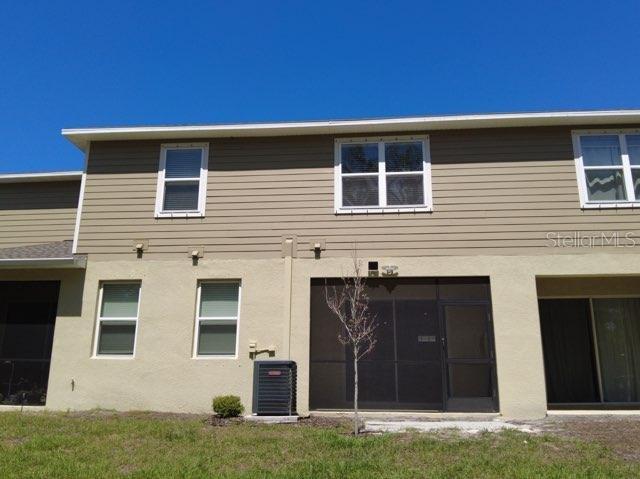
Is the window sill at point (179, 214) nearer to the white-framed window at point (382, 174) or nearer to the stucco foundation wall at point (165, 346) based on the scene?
the stucco foundation wall at point (165, 346)

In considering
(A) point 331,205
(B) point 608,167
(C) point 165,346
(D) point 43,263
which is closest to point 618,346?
(B) point 608,167

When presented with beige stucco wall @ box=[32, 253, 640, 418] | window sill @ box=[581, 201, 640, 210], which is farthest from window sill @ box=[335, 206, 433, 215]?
window sill @ box=[581, 201, 640, 210]

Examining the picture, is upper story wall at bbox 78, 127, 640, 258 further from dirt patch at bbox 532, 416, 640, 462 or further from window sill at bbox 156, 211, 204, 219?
dirt patch at bbox 532, 416, 640, 462

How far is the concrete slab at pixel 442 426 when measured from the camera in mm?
8906

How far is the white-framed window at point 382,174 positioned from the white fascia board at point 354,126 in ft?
1.12

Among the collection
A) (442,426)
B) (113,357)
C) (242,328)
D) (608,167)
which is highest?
(608,167)

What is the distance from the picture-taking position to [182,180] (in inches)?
480

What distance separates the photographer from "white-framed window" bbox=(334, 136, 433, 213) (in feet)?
38.1

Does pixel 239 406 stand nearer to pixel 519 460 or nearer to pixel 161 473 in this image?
pixel 161 473

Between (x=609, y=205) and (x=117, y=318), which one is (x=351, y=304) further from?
(x=609, y=205)

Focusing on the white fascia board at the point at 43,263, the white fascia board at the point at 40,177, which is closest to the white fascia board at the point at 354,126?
the white fascia board at the point at 40,177

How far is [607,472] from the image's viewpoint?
651cm

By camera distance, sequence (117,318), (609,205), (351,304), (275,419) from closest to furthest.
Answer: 1. (275,419)
2. (351,304)
3. (609,205)
4. (117,318)

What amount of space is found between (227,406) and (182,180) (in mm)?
4831
